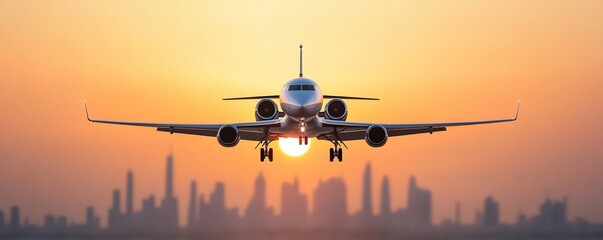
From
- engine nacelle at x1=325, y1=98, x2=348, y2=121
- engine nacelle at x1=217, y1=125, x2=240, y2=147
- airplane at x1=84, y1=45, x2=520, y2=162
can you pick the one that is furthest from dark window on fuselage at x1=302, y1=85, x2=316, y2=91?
engine nacelle at x1=217, y1=125, x2=240, y2=147

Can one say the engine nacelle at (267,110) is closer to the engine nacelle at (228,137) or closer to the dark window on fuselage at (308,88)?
the engine nacelle at (228,137)

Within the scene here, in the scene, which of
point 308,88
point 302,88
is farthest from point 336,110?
point 302,88

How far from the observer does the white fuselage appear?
53406 millimetres

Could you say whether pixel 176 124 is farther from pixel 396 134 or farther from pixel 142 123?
pixel 396 134

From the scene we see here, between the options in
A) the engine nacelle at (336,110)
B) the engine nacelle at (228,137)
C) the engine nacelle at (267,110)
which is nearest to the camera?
the engine nacelle at (228,137)

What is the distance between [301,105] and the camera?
5322 centimetres

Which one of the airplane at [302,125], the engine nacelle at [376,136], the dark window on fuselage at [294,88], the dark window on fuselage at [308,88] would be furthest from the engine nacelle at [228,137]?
the engine nacelle at [376,136]

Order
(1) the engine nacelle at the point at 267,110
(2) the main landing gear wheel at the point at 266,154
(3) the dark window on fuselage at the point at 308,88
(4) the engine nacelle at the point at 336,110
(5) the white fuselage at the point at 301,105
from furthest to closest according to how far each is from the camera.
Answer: (2) the main landing gear wheel at the point at 266,154 < (4) the engine nacelle at the point at 336,110 < (1) the engine nacelle at the point at 267,110 < (3) the dark window on fuselage at the point at 308,88 < (5) the white fuselage at the point at 301,105

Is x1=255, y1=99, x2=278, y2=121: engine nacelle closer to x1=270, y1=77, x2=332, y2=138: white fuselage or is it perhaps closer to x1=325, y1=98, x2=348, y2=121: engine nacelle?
x1=270, y1=77, x2=332, y2=138: white fuselage

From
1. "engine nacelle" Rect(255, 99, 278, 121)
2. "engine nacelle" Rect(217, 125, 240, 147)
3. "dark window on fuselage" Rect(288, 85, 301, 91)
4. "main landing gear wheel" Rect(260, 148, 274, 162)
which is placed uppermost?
"dark window on fuselage" Rect(288, 85, 301, 91)

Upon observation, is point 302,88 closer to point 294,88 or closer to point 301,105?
point 294,88

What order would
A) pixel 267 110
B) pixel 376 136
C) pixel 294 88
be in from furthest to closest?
1. pixel 267 110
2. pixel 376 136
3. pixel 294 88

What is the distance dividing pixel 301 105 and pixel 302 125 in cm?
223

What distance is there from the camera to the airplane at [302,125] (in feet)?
177
